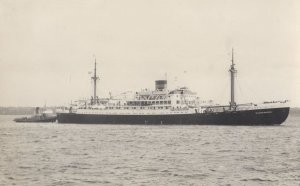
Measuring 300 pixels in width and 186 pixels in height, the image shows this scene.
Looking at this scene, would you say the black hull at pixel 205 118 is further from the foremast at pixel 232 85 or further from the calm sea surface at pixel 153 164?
the calm sea surface at pixel 153 164

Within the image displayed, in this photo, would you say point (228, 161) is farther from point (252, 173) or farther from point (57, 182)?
point (57, 182)

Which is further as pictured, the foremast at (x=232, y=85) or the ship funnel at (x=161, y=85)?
the ship funnel at (x=161, y=85)

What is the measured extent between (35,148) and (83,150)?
334cm

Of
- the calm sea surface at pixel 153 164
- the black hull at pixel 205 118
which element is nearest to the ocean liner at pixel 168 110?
the black hull at pixel 205 118

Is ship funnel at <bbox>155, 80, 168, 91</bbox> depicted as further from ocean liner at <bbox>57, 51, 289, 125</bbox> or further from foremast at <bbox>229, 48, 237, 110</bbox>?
foremast at <bbox>229, 48, 237, 110</bbox>

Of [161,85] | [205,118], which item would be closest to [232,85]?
[205,118]

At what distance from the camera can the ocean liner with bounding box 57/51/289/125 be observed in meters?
52.7

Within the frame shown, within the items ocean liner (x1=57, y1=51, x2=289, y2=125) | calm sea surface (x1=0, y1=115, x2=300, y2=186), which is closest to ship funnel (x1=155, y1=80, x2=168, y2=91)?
ocean liner (x1=57, y1=51, x2=289, y2=125)

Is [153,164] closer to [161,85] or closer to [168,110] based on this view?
[168,110]

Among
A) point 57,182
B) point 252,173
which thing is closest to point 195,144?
point 252,173

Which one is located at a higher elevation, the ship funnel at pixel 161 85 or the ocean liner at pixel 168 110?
the ship funnel at pixel 161 85

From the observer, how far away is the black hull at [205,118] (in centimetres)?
5238

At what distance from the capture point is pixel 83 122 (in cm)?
6606

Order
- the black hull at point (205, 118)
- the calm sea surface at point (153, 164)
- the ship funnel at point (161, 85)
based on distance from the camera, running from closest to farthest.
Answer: the calm sea surface at point (153, 164) → the black hull at point (205, 118) → the ship funnel at point (161, 85)
